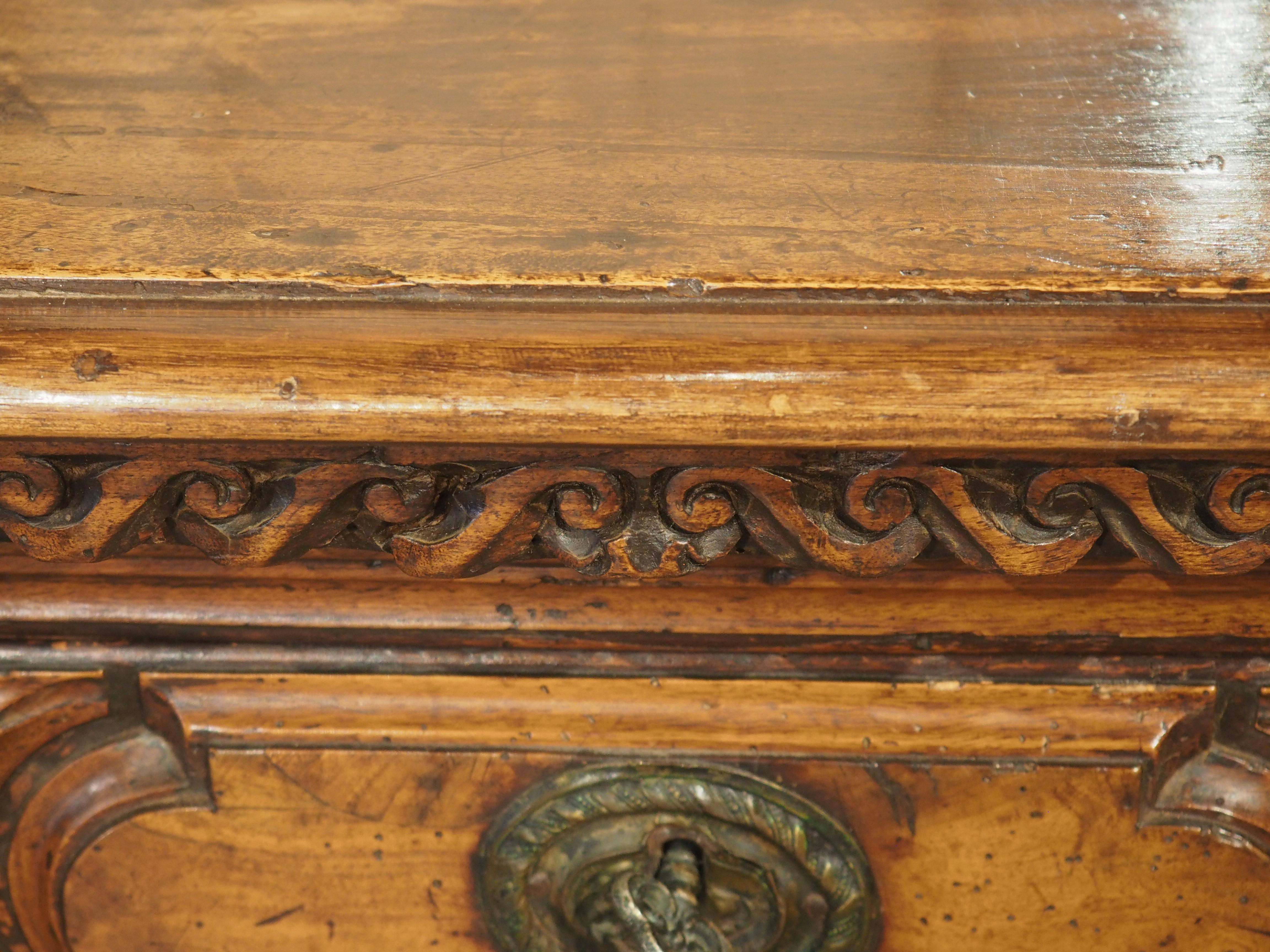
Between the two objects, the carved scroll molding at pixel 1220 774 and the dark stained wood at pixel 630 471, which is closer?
the dark stained wood at pixel 630 471

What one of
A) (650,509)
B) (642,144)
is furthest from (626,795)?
(642,144)

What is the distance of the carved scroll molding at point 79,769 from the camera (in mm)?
448

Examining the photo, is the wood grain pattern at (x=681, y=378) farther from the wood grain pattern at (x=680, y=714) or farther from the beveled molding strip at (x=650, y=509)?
the wood grain pattern at (x=680, y=714)

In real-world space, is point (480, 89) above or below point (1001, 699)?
above

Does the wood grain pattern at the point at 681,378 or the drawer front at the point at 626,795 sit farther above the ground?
the wood grain pattern at the point at 681,378

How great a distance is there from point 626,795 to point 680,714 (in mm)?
40

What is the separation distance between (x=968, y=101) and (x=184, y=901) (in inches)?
19.4

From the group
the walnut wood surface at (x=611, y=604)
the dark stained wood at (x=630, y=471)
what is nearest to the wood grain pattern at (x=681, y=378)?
the dark stained wood at (x=630, y=471)

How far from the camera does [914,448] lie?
0.33m

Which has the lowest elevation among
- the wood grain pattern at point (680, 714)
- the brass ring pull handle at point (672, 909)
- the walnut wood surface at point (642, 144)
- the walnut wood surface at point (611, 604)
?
the brass ring pull handle at point (672, 909)

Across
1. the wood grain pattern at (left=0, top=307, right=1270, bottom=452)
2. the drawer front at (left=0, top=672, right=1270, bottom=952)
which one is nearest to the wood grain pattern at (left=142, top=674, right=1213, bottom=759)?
the drawer front at (left=0, top=672, right=1270, bottom=952)

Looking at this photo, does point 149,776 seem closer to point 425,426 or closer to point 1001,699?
point 425,426

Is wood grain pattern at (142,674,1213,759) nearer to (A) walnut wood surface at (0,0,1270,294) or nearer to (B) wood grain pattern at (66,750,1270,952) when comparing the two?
(B) wood grain pattern at (66,750,1270,952)

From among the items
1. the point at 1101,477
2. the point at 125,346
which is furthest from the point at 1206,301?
the point at 125,346
